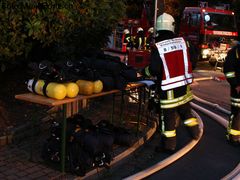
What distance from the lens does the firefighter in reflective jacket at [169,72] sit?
5750mm

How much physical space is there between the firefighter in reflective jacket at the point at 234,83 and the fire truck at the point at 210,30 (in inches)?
461

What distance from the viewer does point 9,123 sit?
615 cm

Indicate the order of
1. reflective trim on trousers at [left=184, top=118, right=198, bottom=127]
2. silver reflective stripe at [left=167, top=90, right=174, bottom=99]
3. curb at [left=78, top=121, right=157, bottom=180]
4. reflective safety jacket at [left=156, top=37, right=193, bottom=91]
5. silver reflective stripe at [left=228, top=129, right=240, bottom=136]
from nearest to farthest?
curb at [left=78, top=121, right=157, bottom=180] → reflective safety jacket at [left=156, top=37, right=193, bottom=91] → silver reflective stripe at [left=167, top=90, right=174, bottom=99] → reflective trim on trousers at [left=184, top=118, right=198, bottom=127] → silver reflective stripe at [left=228, top=129, right=240, bottom=136]

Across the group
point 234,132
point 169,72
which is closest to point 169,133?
point 169,72

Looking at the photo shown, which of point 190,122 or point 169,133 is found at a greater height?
point 190,122

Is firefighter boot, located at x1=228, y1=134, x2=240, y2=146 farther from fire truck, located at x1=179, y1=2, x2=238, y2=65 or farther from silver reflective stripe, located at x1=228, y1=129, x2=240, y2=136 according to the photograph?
fire truck, located at x1=179, y1=2, x2=238, y2=65

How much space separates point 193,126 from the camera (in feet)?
20.6

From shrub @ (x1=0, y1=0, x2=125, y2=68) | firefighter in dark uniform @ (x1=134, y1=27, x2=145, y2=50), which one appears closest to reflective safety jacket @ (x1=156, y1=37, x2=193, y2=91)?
shrub @ (x1=0, y1=0, x2=125, y2=68)

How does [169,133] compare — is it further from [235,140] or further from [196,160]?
[235,140]

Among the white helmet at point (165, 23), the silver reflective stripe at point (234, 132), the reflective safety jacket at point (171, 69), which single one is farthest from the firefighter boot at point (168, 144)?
the white helmet at point (165, 23)

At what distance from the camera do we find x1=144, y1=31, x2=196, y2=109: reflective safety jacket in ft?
18.8

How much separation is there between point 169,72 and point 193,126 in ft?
3.44

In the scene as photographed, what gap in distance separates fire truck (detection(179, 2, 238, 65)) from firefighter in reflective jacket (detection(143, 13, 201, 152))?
40.4 ft

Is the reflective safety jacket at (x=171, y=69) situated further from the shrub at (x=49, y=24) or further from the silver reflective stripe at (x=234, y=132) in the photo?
the shrub at (x=49, y=24)
